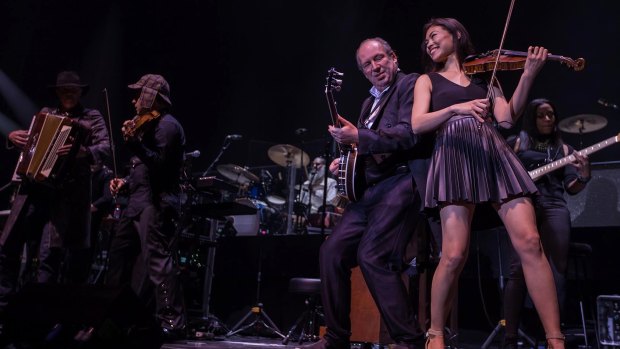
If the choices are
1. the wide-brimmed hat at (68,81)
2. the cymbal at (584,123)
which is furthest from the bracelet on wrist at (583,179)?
the wide-brimmed hat at (68,81)

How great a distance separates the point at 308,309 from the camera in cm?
611

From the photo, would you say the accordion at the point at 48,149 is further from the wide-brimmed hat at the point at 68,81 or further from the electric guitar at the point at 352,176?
the electric guitar at the point at 352,176

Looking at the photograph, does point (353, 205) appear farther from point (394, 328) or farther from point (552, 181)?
point (552, 181)

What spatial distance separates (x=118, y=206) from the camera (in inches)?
288

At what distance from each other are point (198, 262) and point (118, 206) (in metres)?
1.50

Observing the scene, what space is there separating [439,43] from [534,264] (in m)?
1.35

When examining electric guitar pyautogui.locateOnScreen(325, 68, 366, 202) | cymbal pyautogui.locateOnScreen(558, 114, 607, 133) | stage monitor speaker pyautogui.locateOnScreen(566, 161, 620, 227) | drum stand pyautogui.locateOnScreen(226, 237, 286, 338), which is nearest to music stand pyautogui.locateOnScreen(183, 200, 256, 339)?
drum stand pyautogui.locateOnScreen(226, 237, 286, 338)

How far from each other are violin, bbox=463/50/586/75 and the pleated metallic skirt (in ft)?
1.21

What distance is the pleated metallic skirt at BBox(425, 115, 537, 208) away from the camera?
8.90 ft

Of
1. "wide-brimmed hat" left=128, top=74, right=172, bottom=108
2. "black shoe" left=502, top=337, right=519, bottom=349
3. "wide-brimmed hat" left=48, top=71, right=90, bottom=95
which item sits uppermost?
"wide-brimmed hat" left=48, top=71, right=90, bottom=95

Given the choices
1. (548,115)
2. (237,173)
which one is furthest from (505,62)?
(237,173)

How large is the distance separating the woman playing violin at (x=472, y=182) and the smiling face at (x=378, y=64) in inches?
19.2

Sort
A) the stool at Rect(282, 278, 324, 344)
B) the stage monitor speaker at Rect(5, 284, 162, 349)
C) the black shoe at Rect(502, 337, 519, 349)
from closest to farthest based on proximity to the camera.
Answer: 1. the stage monitor speaker at Rect(5, 284, 162, 349)
2. the black shoe at Rect(502, 337, 519, 349)
3. the stool at Rect(282, 278, 324, 344)

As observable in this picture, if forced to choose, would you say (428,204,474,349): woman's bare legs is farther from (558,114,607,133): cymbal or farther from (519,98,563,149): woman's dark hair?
(558,114,607,133): cymbal
